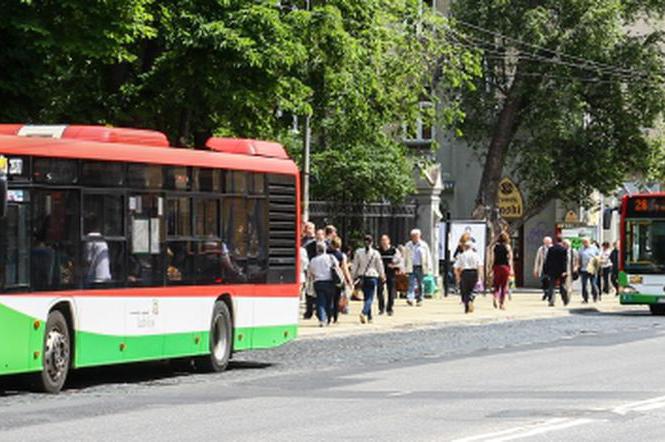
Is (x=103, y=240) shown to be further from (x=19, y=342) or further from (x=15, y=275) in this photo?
(x=19, y=342)

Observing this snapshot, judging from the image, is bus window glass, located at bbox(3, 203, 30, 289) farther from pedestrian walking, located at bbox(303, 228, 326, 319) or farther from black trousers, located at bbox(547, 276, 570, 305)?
black trousers, located at bbox(547, 276, 570, 305)

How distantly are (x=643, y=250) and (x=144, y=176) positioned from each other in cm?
2256

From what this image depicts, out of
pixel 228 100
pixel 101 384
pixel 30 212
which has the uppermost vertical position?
pixel 228 100

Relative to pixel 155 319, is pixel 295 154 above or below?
above

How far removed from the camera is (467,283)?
3869cm

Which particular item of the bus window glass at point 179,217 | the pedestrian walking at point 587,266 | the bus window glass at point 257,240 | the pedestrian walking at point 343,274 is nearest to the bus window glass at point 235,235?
the bus window glass at point 257,240

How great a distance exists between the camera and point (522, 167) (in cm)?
5884

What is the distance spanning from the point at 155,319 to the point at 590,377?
505 cm

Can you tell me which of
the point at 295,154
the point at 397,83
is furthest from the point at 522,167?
the point at 397,83

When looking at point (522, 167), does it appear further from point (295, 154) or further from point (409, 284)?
point (409, 284)

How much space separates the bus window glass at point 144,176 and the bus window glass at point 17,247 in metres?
2.02

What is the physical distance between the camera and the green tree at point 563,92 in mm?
53688

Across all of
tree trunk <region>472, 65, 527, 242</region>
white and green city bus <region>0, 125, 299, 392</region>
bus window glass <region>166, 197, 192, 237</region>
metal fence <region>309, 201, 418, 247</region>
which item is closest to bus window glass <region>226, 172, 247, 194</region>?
white and green city bus <region>0, 125, 299, 392</region>

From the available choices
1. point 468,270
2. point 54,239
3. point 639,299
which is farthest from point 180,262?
point 639,299
